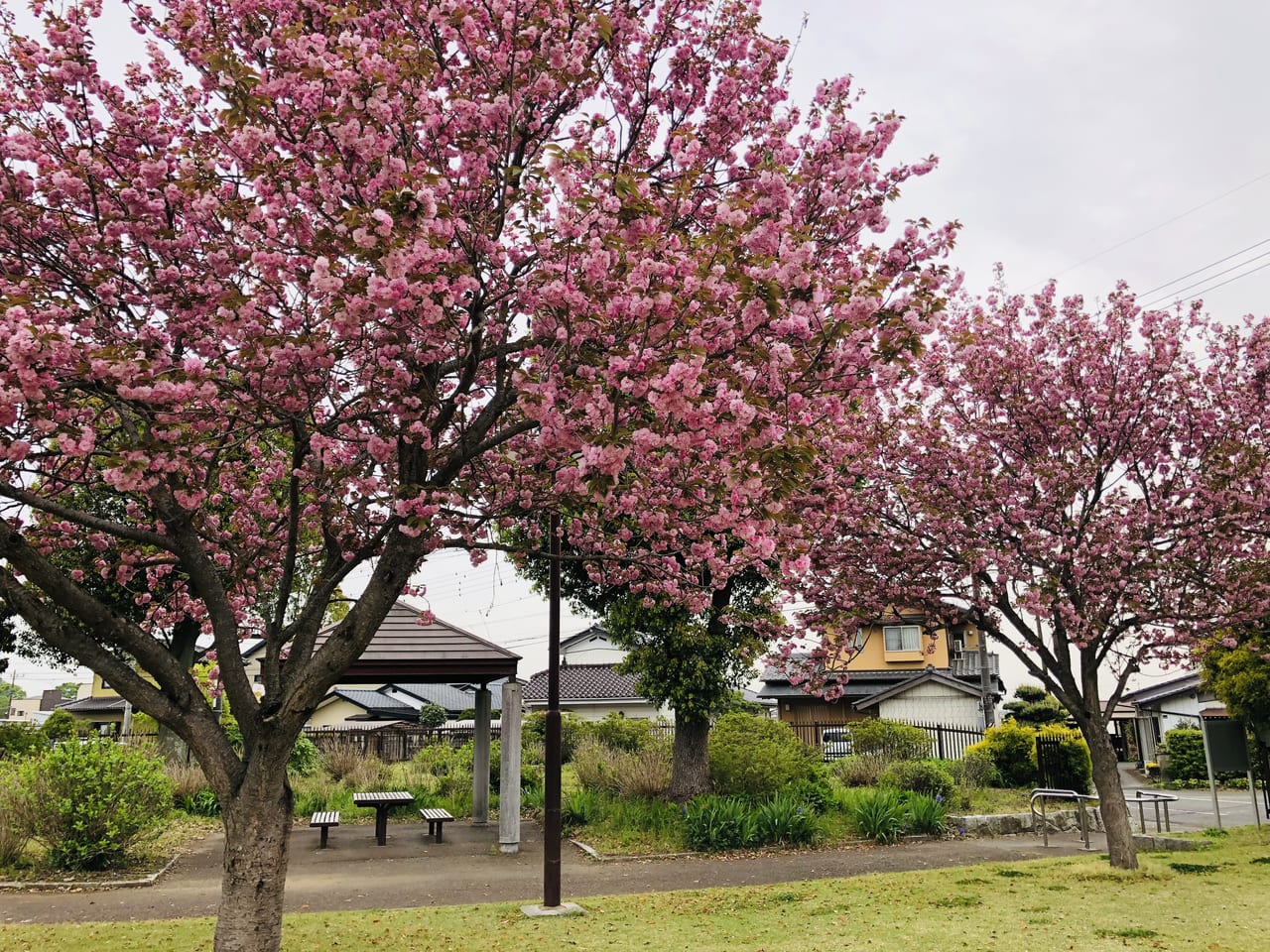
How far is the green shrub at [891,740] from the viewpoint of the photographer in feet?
65.5

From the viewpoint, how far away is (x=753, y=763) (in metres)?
15.2

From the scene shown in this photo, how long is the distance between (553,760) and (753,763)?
6.56 m

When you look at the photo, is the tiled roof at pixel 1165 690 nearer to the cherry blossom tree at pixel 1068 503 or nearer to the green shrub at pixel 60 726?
the cherry blossom tree at pixel 1068 503

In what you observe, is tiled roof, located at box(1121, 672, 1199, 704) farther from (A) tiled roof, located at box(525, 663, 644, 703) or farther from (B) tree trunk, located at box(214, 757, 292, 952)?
(B) tree trunk, located at box(214, 757, 292, 952)

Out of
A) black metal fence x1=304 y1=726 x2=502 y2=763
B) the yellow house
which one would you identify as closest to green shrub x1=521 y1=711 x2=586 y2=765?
black metal fence x1=304 y1=726 x2=502 y2=763

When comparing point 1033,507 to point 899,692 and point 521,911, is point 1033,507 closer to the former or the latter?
point 521,911

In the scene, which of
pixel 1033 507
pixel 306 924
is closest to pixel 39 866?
pixel 306 924

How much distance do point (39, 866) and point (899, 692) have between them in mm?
30333

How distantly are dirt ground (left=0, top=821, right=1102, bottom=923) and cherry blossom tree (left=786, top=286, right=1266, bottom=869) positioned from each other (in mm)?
3175

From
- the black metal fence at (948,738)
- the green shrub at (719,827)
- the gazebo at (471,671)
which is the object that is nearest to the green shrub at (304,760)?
the gazebo at (471,671)

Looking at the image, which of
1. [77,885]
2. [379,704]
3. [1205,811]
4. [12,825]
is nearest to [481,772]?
[77,885]

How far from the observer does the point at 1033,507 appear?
10102 millimetres

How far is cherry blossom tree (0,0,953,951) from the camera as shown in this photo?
15.0 feet

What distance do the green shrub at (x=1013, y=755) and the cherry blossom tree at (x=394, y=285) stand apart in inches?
682
